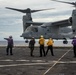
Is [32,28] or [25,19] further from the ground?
[25,19]

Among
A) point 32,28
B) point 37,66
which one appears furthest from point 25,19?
point 37,66

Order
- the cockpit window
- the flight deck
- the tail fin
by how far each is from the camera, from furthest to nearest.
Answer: the tail fin → the cockpit window → the flight deck

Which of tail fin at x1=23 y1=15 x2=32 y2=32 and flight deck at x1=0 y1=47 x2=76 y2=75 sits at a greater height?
tail fin at x1=23 y1=15 x2=32 y2=32

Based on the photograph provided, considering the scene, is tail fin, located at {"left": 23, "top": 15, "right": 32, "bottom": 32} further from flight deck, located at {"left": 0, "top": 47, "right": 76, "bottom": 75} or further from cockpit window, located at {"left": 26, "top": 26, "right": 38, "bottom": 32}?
flight deck, located at {"left": 0, "top": 47, "right": 76, "bottom": 75}

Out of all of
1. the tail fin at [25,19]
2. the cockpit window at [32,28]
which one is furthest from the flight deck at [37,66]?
the tail fin at [25,19]

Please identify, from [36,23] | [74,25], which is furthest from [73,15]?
[36,23]

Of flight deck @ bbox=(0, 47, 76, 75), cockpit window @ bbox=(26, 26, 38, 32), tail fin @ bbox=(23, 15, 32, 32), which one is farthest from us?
tail fin @ bbox=(23, 15, 32, 32)

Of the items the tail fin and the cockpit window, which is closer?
the cockpit window

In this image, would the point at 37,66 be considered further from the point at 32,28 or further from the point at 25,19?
the point at 25,19

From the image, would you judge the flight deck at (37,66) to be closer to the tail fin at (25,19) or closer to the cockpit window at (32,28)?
the cockpit window at (32,28)

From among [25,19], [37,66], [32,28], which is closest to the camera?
[37,66]

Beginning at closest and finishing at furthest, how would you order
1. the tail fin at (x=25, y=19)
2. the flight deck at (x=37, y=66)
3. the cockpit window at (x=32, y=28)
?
the flight deck at (x=37, y=66)
the cockpit window at (x=32, y=28)
the tail fin at (x=25, y=19)

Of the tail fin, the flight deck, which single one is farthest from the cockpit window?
the flight deck

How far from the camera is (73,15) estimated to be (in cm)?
3984
